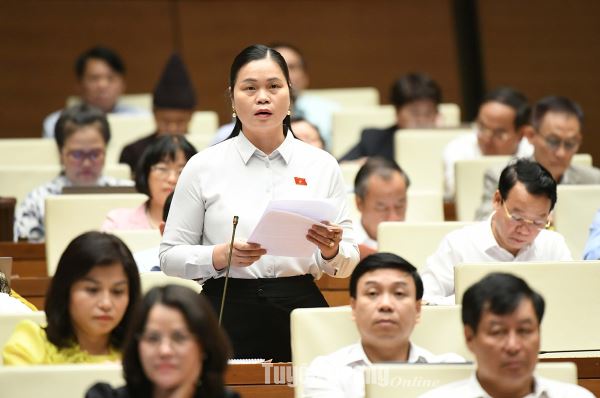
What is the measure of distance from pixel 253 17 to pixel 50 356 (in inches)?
244

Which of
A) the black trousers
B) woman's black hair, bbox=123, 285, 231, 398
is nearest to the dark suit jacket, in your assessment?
the black trousers

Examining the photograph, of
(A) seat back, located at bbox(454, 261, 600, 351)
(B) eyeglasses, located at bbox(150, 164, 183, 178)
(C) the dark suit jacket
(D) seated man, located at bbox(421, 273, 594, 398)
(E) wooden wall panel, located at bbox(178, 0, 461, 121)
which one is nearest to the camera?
(D) seated man, located at bbox(421, 273, 594, 398)

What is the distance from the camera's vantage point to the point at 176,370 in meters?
2.89

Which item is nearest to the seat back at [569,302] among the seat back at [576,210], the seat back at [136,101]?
the seat back at [576,210]

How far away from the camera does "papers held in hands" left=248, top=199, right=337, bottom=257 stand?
3.52 metres

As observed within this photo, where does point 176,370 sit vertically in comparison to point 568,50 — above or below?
below

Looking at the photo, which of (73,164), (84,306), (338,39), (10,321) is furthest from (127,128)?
(84,306)

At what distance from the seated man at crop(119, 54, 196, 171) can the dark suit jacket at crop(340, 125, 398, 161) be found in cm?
93

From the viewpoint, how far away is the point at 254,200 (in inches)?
150

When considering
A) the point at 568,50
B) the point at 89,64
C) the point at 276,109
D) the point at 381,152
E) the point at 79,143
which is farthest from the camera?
the point at 568,50

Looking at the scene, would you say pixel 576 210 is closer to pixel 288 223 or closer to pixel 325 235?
pixel 325 235

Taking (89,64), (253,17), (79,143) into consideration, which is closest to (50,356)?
(79,143)

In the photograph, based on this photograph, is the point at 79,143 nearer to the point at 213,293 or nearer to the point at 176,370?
the point at 213,293

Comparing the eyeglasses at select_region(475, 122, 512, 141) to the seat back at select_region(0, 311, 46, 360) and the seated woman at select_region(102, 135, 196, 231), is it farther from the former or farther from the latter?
the seat back at select_region(0, 311, 46, 360)
